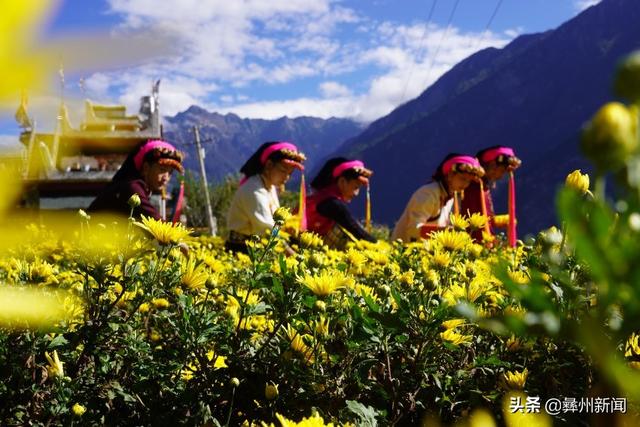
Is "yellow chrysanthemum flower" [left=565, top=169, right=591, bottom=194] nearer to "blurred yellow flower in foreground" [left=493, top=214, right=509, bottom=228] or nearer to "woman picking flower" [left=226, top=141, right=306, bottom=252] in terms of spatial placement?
"woman picking flower" [left=226, top=141, right=306, bottom=252]

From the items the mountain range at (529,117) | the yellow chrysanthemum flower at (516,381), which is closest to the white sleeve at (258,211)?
the yellow chrysanthemum flower at (516,381)

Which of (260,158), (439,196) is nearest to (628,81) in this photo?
(260,158)

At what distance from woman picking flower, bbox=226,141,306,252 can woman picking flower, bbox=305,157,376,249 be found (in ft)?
1.18

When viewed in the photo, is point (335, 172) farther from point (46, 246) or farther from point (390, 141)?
point (390, 141)

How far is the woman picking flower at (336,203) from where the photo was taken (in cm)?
438

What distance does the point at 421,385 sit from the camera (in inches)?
45.1

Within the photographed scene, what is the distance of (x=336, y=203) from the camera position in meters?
4.52

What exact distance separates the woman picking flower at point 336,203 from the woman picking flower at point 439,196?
0.35 meters

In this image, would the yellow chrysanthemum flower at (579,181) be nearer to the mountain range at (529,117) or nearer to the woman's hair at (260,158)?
the woman's hair at (260,158)

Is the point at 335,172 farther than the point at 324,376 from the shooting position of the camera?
Yes

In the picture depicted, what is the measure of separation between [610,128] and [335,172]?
14.6 ft

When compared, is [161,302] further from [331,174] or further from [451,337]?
[331,174]

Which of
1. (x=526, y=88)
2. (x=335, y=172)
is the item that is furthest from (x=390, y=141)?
(x=335, y=172)

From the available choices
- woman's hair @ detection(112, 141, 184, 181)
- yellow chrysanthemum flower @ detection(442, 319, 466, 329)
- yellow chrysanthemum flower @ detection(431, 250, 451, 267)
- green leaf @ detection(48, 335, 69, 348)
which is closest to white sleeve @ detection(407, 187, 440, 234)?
woman's hair @ detection(112, 141, 184, 181)
